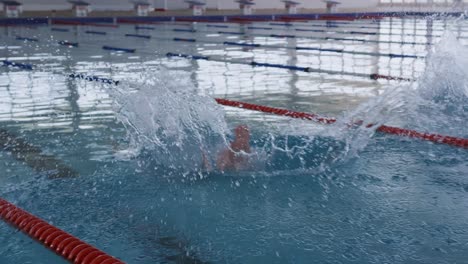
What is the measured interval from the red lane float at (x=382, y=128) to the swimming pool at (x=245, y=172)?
87mm

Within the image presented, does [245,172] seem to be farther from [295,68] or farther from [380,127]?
[295,68]

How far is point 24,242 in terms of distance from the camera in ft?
7.47

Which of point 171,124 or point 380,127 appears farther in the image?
point 380,127

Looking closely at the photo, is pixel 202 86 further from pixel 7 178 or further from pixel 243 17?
pixel 243 17

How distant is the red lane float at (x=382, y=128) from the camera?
3.65m

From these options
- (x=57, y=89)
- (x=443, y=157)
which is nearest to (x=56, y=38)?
(x=57, y=89)

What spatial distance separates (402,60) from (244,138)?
532 centimetres

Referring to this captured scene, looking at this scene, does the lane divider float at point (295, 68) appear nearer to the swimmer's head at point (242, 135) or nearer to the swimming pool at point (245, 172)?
the swimming pool at point (245, 172)

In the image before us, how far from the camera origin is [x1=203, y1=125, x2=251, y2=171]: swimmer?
122 inches

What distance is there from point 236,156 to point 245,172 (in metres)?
0.09

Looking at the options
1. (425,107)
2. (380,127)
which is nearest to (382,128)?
(380,127)

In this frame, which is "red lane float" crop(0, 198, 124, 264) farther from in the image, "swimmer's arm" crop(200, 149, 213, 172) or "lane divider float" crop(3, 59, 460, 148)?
"lane divider float" crop(3, 59, 460, 148)

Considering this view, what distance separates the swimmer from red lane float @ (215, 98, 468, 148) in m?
1.17

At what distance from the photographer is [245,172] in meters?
3.11
